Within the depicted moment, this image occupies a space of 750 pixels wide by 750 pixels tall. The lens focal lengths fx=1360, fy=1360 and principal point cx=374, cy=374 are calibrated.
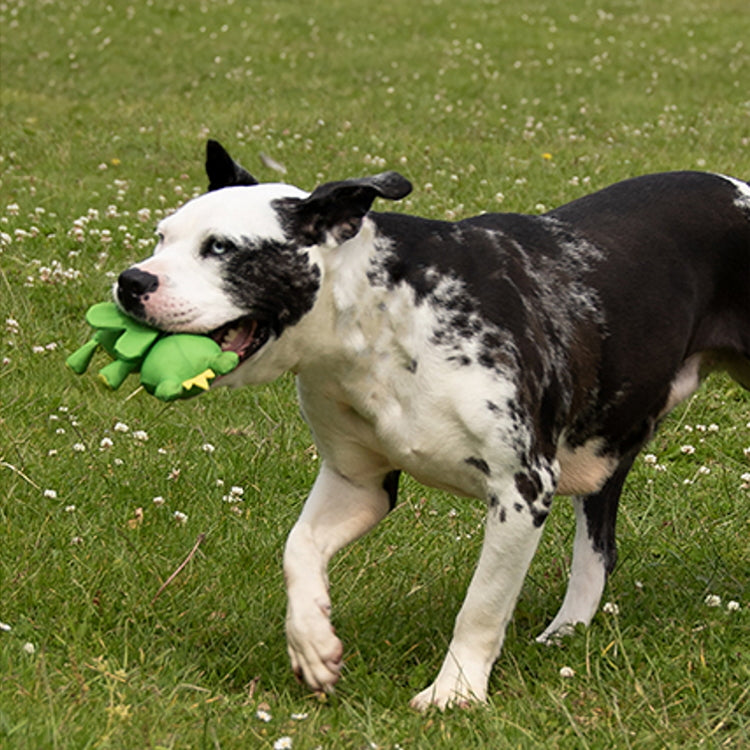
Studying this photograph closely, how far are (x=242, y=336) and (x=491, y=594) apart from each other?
1173 mm

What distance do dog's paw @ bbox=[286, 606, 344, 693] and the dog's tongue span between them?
91 centimetres

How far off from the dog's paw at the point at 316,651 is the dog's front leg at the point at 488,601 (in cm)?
29

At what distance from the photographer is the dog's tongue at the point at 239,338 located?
4203mm

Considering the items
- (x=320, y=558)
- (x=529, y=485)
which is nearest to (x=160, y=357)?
(x=320, y=558)

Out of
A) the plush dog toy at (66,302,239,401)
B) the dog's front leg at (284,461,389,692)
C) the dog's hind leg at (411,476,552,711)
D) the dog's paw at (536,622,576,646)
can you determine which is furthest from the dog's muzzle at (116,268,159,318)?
the dog's paw at (536,622,576,646)

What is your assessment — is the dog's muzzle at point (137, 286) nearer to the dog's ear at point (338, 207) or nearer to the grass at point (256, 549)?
the dog's ear at point (338, 207)

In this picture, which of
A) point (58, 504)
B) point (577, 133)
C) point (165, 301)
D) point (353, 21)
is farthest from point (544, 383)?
point (353, 21)

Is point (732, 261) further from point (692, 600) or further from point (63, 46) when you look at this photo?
point (63, 46)

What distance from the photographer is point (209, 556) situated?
17.3 feet

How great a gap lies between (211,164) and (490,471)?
1401 millimetres

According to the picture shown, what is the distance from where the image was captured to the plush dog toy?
3.98 meters

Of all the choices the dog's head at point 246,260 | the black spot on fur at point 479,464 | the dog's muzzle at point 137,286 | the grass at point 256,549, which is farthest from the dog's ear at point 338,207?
the grass at point 256,549

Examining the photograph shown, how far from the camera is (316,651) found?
14.3 ft

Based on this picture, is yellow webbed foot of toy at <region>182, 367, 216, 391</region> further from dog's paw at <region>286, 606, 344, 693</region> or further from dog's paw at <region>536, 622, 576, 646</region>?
dog's paw at <region>536, 622, 576, 646</region>
